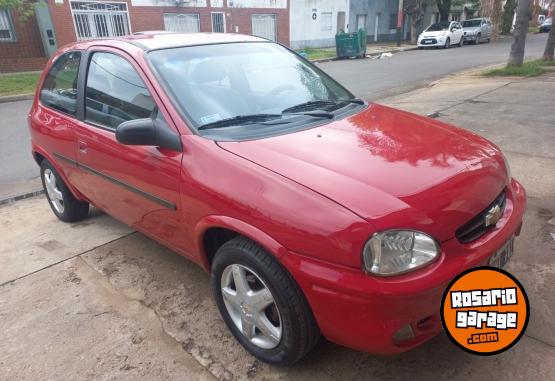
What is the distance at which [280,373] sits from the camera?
2.36 metres

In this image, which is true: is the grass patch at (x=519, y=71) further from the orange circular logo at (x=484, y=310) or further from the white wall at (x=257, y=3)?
the white wall at (x=257, y=3)

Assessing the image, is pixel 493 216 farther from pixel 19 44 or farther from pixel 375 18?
pixel 375 18

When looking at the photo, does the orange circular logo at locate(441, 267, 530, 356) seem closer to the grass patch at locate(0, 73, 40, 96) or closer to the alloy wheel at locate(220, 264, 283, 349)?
the alloy wheel at locate(220, 264, 283, 349)

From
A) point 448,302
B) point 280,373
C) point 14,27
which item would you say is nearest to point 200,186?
point 280,373

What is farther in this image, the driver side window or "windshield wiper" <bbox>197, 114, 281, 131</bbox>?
the driver side window

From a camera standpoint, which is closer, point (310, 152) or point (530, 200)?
point (310, 152)

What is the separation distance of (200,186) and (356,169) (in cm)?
83

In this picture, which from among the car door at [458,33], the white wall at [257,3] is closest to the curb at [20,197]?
the white wall at [257,3]

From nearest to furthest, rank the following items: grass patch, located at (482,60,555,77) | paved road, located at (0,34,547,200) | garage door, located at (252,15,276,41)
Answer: paved road, located at (0,34,547,200), grass patch, located at (482,60,555,77), garage door, located at (252,15,276,41)

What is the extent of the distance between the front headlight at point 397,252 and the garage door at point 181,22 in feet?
69.2

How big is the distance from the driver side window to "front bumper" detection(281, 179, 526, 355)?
1.53 meters

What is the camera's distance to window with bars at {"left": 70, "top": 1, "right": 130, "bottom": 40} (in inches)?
715

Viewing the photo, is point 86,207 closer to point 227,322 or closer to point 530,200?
point 227,322

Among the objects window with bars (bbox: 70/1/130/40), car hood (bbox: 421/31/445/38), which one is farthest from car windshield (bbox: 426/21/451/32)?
window with bars (bbox: 70/1/130/40)
